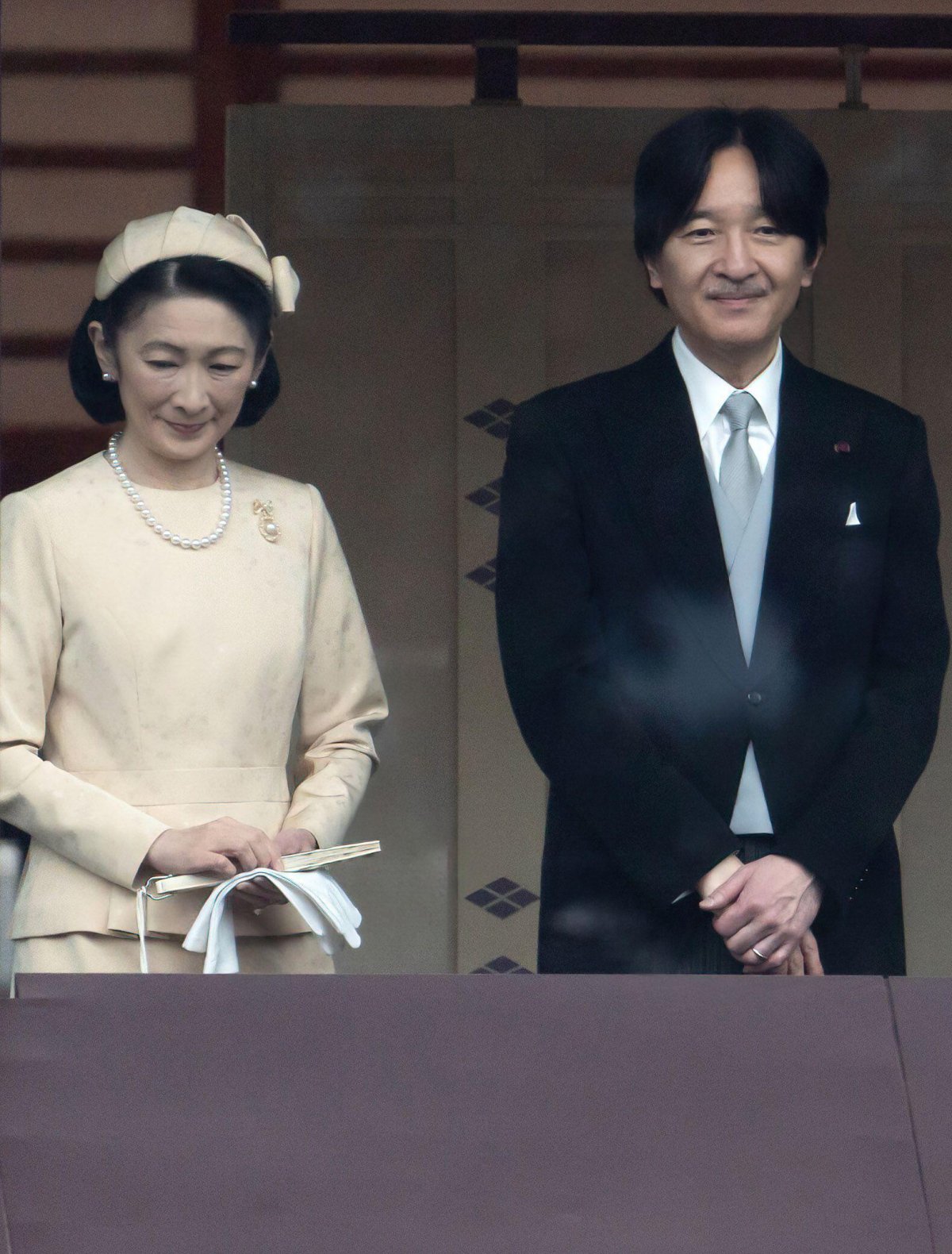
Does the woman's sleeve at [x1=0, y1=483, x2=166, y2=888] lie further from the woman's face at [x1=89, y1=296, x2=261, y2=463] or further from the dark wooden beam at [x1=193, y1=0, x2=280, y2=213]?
the dark wooden beam at [x1=193, y1=0, x2=280, y2=213]

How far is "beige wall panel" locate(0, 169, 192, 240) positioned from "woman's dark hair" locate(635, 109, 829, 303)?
2.47 feet

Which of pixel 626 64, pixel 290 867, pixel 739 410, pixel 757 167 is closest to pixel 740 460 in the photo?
pixel 739 410

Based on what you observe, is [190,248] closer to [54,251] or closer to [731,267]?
[54,251]

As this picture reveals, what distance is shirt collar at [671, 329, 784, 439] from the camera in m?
3.58

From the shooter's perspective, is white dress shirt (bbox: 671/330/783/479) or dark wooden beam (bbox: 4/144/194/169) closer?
white dress shirt (bbox: 671/330/783/479)

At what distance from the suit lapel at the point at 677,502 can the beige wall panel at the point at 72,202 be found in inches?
31.5

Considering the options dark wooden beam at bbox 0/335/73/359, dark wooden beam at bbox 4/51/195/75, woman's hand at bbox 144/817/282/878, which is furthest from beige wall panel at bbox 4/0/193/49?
woman's hand at bbox 144/817/282/878

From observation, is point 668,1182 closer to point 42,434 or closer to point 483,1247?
point 483,1247

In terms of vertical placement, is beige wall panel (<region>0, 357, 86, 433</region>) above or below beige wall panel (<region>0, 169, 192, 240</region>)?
below

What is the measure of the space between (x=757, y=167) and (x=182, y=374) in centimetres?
87

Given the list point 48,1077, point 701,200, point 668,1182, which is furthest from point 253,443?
point 668,1182

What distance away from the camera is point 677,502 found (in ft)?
11.5

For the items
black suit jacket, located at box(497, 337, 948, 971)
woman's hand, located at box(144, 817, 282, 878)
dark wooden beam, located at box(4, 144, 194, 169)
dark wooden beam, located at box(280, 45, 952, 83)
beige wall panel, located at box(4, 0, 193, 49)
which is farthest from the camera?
dark wooden beam, located at box(280, 45, 952, 83)

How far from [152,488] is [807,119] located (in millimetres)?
1225
